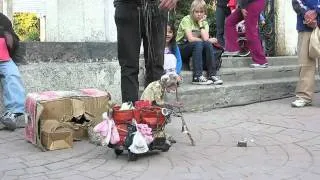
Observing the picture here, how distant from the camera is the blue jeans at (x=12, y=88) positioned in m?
5.48

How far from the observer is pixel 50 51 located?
5742 millimetres

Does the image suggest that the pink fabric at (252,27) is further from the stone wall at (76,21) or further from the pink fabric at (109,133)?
the pink fabric at (109,133)

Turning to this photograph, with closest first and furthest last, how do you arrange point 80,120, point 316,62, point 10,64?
1. point 80,120
2. point 10,64
3. point 316,62

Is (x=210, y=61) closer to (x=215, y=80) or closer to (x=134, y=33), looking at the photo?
(x=215, y=80)

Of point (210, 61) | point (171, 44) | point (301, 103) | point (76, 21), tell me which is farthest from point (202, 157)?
point (301, 103)

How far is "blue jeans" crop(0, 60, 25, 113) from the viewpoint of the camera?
5477 mm

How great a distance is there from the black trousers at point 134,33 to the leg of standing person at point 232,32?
11.8 feet

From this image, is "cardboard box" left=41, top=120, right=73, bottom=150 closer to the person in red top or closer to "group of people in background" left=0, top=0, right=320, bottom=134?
"group of people in background" left=0, top=0, right=320, bottom=134

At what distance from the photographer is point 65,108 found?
4914 mm

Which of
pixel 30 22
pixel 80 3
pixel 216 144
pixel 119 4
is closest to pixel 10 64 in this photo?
pixel 80 3

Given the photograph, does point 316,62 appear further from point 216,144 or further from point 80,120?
point 80,120

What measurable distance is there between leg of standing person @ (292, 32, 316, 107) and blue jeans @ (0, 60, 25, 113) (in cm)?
346

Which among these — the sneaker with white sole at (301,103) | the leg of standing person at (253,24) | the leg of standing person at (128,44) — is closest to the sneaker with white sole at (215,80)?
the sneaker with white sole at (301,103)

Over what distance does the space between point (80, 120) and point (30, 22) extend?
731 centimetres
